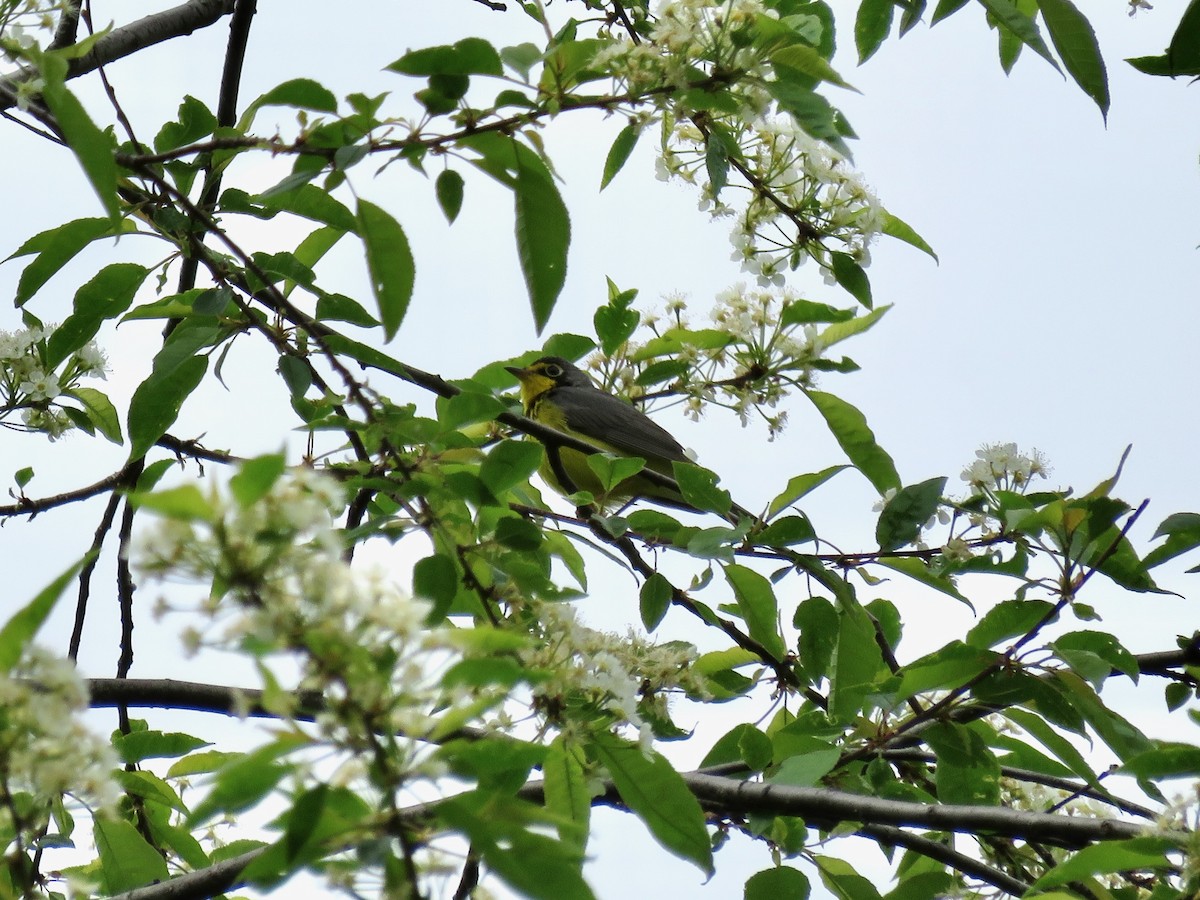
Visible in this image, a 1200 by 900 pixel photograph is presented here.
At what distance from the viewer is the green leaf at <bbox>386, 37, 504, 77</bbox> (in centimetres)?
204

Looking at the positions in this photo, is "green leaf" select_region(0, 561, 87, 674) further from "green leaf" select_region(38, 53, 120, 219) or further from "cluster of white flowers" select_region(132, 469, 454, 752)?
"green leaf" select_region(38, 53, 120, 219)

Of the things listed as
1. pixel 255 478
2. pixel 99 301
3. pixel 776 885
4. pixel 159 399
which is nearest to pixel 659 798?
pixel 776 885

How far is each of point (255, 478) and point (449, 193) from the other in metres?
1.29

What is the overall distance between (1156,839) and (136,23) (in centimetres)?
385

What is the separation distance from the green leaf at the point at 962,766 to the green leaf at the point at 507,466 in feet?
3.96

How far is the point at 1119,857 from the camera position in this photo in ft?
5.97

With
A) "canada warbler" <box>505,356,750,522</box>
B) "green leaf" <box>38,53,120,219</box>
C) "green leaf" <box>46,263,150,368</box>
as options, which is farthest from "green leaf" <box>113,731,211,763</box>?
"canada warbler" <box>505,356,750,522</box>

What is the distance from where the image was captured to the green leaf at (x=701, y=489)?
2912 millimetres

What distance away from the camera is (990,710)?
2.78 meters

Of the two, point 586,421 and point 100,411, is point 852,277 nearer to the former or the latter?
point 100,411

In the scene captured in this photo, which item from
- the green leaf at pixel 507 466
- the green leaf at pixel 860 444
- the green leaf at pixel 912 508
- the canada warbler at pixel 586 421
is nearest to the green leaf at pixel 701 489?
the green leaf at pixel 912 508

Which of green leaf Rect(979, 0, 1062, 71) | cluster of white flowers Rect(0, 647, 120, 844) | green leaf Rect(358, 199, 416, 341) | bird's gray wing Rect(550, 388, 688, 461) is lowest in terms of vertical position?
cluster of white flowers Rect(0, 647, 120, 844)

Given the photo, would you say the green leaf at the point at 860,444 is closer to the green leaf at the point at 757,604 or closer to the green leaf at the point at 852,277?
the green leaf at the point at 852,277

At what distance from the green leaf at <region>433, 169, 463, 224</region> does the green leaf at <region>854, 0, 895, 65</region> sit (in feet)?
5.40
